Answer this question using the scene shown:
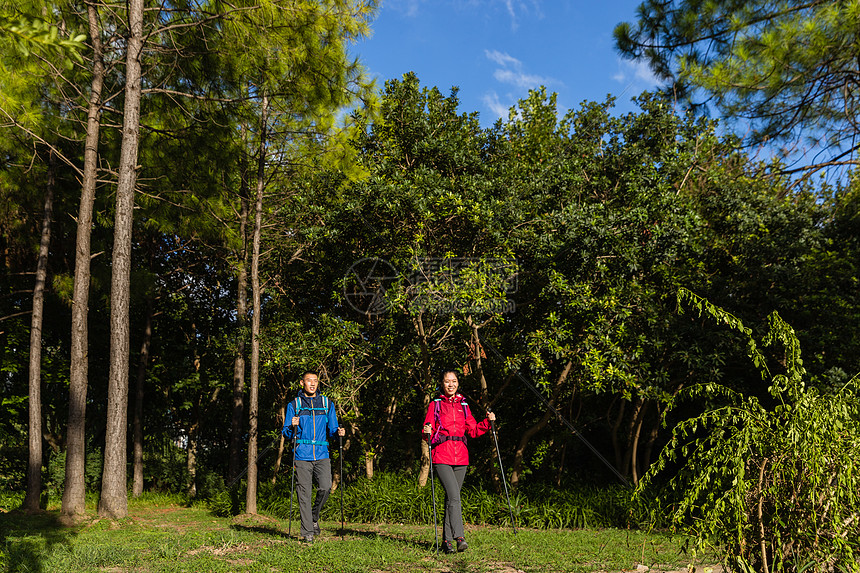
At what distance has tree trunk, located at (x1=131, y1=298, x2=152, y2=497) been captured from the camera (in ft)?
42.1

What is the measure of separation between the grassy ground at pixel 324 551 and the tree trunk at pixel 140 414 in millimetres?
5134

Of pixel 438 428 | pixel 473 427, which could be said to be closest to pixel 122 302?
pixel 438 428

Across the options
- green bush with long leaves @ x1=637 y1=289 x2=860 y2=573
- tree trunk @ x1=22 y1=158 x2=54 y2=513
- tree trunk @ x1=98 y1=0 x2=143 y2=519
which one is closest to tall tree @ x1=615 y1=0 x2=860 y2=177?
green bush with long leaves @ x1=637 y1=289 x2=860 y2=573

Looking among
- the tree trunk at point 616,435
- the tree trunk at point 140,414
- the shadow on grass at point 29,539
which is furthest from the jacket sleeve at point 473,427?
the tree trunk at point 140,414

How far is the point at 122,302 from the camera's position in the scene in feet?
28.4

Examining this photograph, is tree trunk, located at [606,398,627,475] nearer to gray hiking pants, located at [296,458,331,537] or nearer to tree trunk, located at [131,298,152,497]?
gray hiking pants, located at [296,458,331,537]

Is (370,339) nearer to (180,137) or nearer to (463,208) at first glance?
(463,208)

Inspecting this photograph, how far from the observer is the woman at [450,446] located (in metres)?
5.61

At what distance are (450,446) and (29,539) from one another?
476cm

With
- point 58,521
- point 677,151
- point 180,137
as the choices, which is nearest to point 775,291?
point 677,151

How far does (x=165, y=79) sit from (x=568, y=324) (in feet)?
24.1

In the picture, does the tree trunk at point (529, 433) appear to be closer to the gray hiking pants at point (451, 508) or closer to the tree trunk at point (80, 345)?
the gray hiking pants at point (451, 508)

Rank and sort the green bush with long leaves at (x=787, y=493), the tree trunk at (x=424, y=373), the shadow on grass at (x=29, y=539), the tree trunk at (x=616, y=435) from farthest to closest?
the tree trunk at (x=616, y=435) → the tree trunk at (x=424, y=373) → the shadow on grass at (x=29, y=539) → the green bush with long leaves at (x=787, y=493)

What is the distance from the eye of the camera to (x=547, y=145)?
12.5 meters
